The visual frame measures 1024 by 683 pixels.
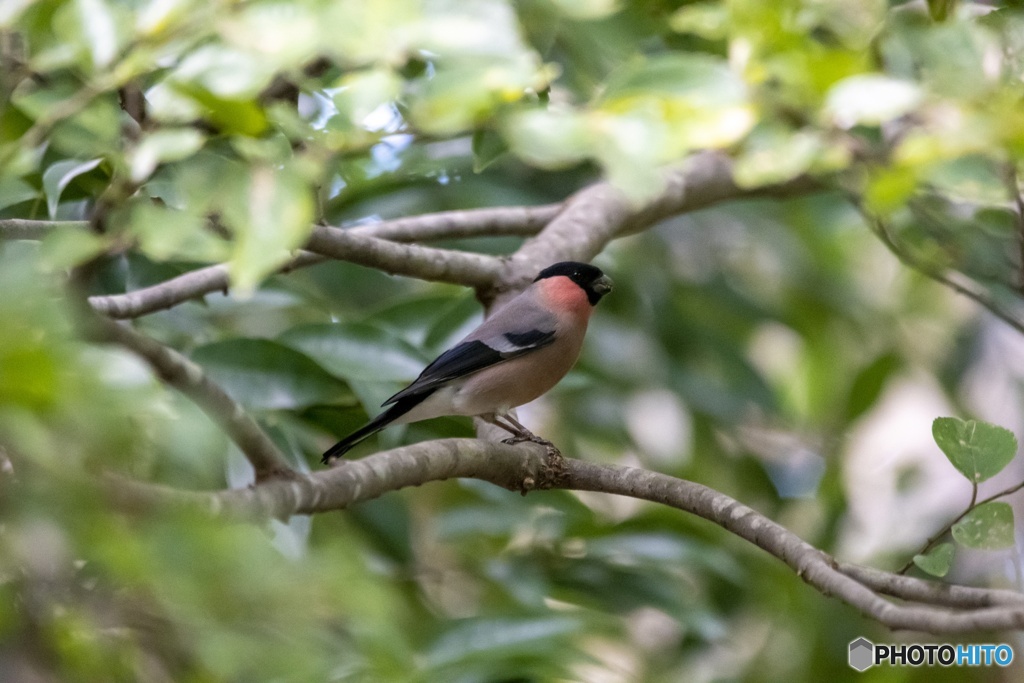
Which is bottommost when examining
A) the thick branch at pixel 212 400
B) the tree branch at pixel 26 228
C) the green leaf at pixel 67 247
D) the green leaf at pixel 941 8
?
the thick branch at pixel 212 400

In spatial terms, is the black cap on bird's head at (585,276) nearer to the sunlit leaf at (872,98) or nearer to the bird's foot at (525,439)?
the bird's foot at (525,439)

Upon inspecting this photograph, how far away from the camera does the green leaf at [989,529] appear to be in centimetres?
200

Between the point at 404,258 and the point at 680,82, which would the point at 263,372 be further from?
the point at 680,82

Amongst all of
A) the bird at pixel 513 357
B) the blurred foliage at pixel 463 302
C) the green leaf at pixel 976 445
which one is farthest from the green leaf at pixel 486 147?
the green leaf at pixel 976 445

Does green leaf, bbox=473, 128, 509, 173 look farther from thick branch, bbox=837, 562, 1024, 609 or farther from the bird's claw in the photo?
thick branch, bbox=837, 562, 1024, 609

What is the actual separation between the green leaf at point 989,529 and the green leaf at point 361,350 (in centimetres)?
166

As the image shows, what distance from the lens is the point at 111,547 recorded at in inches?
44.7

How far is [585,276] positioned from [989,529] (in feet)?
7.09

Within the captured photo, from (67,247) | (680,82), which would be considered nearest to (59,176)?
(67,247)

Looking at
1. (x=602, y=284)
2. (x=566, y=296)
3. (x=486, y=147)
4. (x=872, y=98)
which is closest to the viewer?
(x=872, y=98)

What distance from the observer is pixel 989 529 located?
79.6 inches

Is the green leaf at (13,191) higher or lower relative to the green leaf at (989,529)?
higher

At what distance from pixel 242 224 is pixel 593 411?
3.32m

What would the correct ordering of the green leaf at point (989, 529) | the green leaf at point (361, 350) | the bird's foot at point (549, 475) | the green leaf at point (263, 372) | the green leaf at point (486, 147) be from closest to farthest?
the green leaf at point (989, 529) → the green leaf at point (486, 147) → the bird's foot at point (549, 475) → the green leaf at point (263, 372) → the green leaf at point (361, 350)
